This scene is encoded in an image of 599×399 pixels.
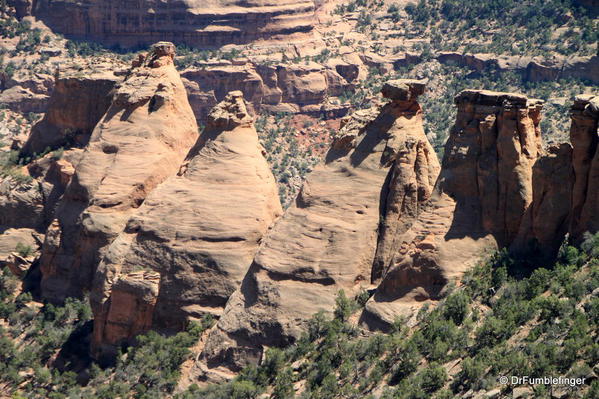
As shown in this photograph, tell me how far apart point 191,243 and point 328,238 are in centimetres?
801

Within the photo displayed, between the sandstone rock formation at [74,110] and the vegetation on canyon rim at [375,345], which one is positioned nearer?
the vegetation on canyon rim at [375,345]

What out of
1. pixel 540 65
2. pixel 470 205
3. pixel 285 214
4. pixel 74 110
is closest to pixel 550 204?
pixel 470 205

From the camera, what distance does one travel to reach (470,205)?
51.5m

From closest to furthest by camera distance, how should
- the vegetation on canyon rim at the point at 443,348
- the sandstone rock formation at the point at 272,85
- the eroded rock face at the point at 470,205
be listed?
the vegetation on canyon rim at the point at 443,348
the eroded rock face at the point at 470,205
the sandstone rock formation at the point at 272,85

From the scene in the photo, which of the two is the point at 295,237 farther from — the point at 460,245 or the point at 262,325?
the point at 460,245

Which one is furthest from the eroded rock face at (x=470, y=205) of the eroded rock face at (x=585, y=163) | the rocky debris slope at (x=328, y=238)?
the eroded rock face at (x=585, y=163)

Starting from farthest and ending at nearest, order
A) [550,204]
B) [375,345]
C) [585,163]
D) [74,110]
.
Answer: [74,110], [550,204], [375,345], [585,163]

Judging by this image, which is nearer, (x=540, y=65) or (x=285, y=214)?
(x=285, y=214)

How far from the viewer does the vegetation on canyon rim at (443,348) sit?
42.2 metres

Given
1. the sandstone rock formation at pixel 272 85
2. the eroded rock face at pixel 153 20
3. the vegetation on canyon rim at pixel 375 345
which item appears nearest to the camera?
the vegetation on canyon rim at pixel 375 345

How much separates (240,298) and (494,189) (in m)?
11.9

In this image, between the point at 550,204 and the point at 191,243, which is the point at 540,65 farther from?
the point at 550,204

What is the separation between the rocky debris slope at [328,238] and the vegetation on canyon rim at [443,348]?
136 centimetres

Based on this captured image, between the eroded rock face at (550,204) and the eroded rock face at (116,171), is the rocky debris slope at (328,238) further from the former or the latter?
the eroded rock face at (116,171)
